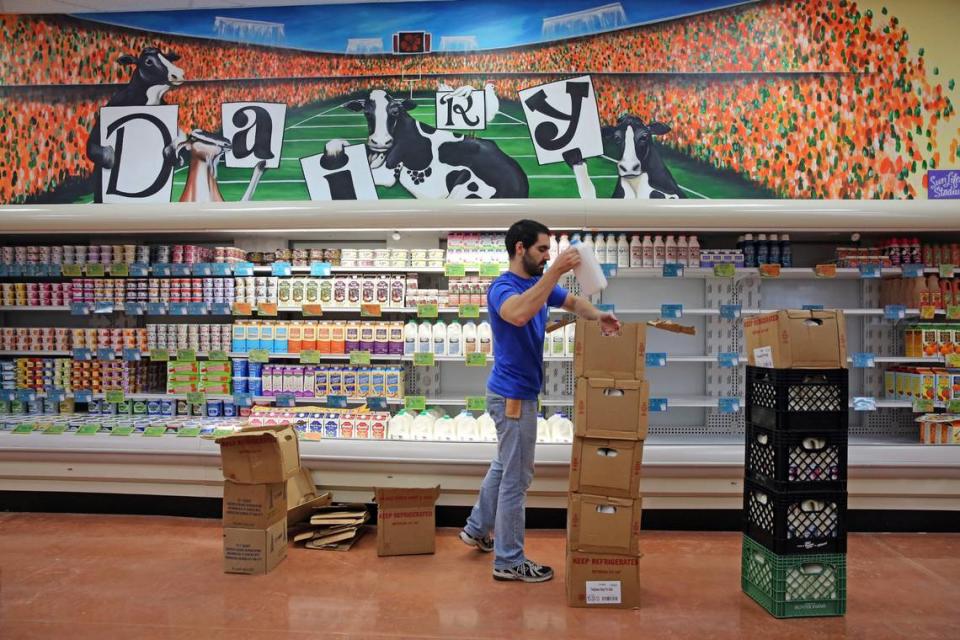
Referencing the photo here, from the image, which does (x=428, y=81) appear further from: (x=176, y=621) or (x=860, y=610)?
(x=860, y=610)

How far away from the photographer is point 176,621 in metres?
2.83

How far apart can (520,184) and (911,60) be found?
3.35 metres

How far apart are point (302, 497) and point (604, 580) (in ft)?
6.77

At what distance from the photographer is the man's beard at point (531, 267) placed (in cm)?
316

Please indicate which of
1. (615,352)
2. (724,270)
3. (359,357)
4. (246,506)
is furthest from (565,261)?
(246,506)

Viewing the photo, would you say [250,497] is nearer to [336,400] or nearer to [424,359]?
[336,400]

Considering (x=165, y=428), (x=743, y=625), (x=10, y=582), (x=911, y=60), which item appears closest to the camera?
(x=743, y=625)

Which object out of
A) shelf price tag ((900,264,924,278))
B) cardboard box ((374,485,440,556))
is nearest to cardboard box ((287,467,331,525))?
cardboard box ((374,485,440,556))

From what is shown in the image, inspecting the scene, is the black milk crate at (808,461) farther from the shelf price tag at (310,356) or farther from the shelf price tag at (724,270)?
the shelf price tag at (310,356)

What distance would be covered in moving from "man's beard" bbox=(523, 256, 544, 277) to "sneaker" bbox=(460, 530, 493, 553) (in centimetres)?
162

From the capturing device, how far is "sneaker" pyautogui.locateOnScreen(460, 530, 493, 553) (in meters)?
3.65

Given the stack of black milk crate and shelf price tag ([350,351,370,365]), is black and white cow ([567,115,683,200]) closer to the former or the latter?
shelf price tag ([350,351,370,365])

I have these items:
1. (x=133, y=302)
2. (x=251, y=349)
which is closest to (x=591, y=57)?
(x=251, y=349)

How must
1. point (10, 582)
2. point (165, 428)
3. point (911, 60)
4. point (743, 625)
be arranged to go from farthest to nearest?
1. point (911, 60)
2. point (165, 428)
3. point (10, 582)
4. point (743, 625)
